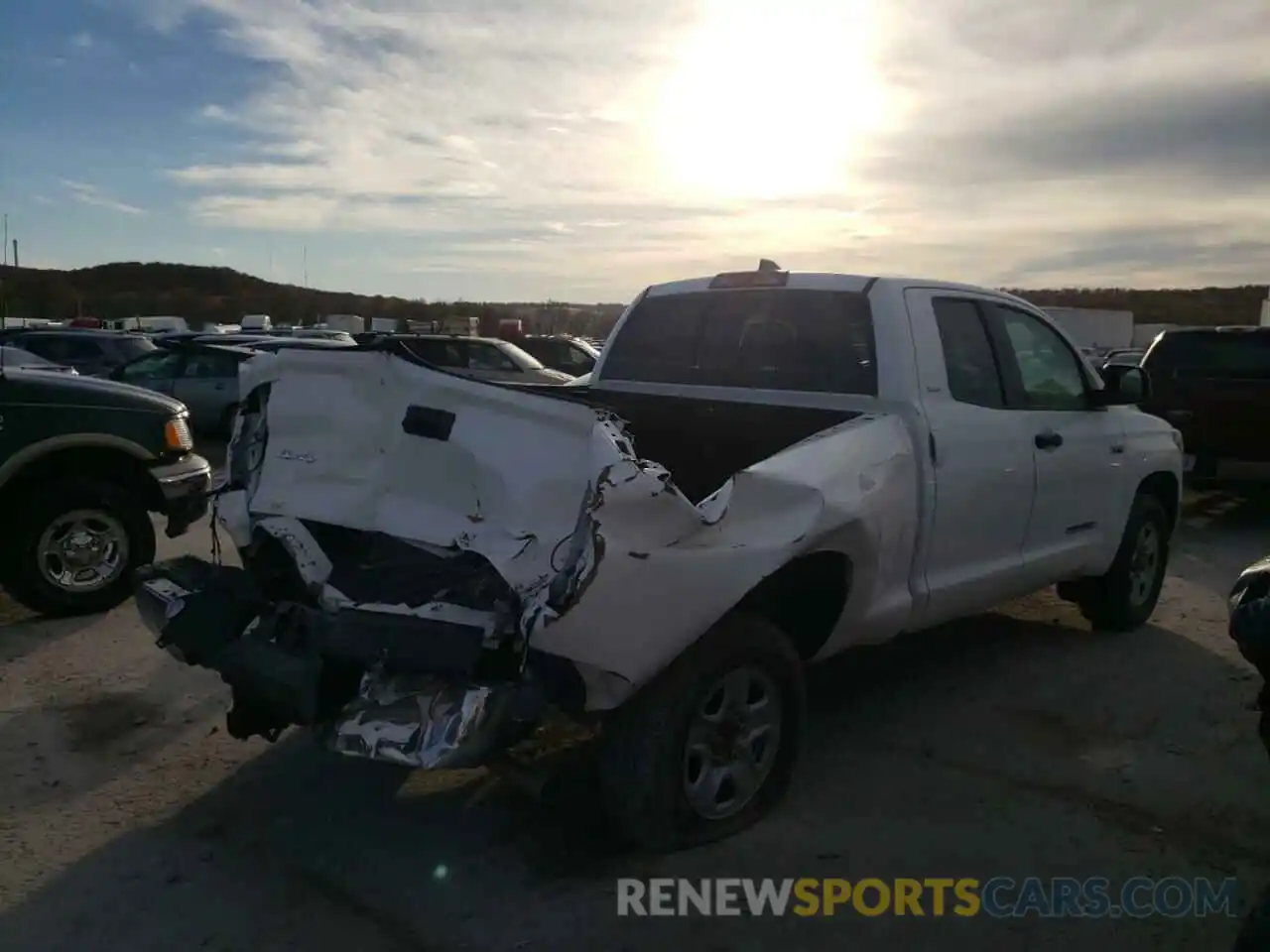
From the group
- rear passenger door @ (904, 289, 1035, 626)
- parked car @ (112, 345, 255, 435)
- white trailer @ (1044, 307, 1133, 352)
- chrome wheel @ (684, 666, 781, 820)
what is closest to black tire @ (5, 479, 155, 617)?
chrome wheel @ (684, 666, 781, 820)

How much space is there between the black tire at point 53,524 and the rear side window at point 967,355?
4.72 metres

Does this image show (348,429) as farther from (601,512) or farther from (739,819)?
(739,819)

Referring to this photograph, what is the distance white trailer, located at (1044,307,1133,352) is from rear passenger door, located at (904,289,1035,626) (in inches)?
1734

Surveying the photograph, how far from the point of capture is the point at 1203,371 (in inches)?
422

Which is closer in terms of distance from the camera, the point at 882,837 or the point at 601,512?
the point at 601,512

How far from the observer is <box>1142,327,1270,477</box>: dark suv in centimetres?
1012

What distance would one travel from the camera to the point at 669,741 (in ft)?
11.4

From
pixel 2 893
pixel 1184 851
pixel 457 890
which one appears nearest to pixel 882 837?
pixel 1184 851

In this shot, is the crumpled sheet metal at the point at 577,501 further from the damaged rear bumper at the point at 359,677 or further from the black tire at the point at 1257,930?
the black tire at the point at 1257,930

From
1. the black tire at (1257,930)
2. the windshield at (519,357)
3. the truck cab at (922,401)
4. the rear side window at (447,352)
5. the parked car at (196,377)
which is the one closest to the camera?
the black tire at (1257,930)

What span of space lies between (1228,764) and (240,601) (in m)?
3.97

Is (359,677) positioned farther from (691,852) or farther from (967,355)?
(967,355)

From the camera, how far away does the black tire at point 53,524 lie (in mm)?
6121

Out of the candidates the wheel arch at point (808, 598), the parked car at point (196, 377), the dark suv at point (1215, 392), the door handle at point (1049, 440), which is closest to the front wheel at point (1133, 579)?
the door handle at point (1049, 440)
